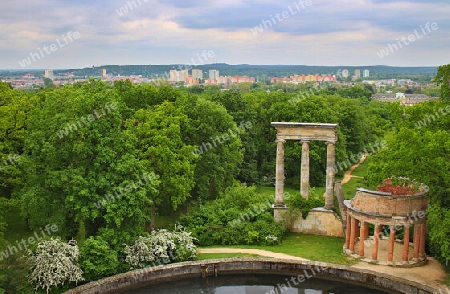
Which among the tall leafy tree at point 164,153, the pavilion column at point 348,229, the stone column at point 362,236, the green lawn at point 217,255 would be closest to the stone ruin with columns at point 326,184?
the pavilion column at point 348,229

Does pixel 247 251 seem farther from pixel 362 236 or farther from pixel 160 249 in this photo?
pixel 362 236

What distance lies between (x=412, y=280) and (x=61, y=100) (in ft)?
82.7

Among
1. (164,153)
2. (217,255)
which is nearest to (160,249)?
(217,255)

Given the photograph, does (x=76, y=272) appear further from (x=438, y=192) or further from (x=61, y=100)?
(x=438, y=192)

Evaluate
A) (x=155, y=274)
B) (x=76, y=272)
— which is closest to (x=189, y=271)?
(x=155, y=274)

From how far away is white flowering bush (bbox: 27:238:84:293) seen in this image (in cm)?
2516

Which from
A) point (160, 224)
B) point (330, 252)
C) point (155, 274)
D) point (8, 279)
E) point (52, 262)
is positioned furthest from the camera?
point (160, 224)

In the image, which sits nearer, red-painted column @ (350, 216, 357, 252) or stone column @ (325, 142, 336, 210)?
red-painted column @ (350, 216, 357, 252)

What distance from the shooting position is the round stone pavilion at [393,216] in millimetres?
29125

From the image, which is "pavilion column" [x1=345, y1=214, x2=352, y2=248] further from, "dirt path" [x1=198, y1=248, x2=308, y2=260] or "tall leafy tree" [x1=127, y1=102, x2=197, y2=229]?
"tall leafy tree" [x1=127, y1=102, x2=197, y2=229]

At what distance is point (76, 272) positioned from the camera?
26016 millimetres

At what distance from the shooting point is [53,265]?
25328mm

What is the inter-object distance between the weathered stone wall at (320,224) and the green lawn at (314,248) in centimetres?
58

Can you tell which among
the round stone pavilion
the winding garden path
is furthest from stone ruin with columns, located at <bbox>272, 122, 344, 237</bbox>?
the winding garden path
